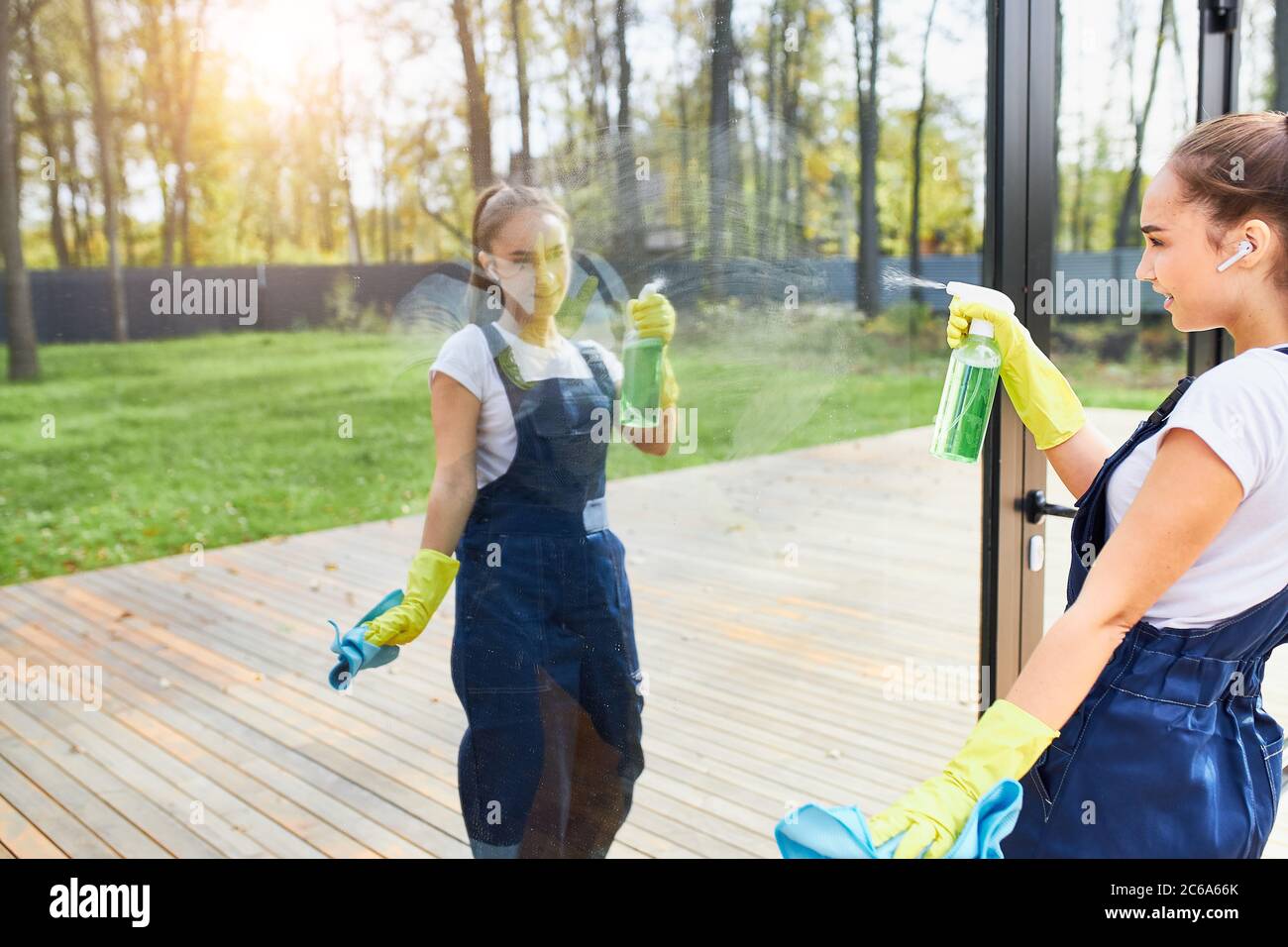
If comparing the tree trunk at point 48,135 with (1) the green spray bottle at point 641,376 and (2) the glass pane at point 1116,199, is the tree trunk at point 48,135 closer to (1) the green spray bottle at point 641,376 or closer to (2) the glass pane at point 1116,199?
(1) the green spray bottle at point 641,376

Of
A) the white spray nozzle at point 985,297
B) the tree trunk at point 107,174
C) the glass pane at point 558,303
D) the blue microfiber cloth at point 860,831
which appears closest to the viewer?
the blue microfiber cloth at point 860,831

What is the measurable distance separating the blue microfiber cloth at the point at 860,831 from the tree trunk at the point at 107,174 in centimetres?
123

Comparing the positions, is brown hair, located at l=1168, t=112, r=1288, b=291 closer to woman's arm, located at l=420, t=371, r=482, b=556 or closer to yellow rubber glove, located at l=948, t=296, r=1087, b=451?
yellow rubber glove, located at l=948, t=296, r=1087, b=451

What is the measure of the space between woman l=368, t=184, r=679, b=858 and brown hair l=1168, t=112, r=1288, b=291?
29.1 inches

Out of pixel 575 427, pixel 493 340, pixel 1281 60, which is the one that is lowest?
pixel 575 427

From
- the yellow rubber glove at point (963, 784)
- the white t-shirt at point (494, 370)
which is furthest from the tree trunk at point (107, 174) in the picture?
the yellow rubber glove at point (963, 784)

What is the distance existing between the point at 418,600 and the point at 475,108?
699mm

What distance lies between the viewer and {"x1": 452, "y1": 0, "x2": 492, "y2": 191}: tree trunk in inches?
63.1

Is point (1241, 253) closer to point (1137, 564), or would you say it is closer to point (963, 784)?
point (1137, 564)

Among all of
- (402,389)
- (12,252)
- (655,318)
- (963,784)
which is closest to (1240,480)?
(963,784)

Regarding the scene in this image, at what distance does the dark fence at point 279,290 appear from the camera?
1638 millimetres

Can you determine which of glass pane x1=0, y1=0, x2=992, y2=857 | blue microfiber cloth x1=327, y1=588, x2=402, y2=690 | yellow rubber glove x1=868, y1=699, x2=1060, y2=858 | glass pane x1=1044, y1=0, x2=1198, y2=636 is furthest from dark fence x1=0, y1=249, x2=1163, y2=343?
yellow rubber glove x1=868, y1=699, x2=1060, y2=858

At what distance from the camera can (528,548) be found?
5.64 feet
